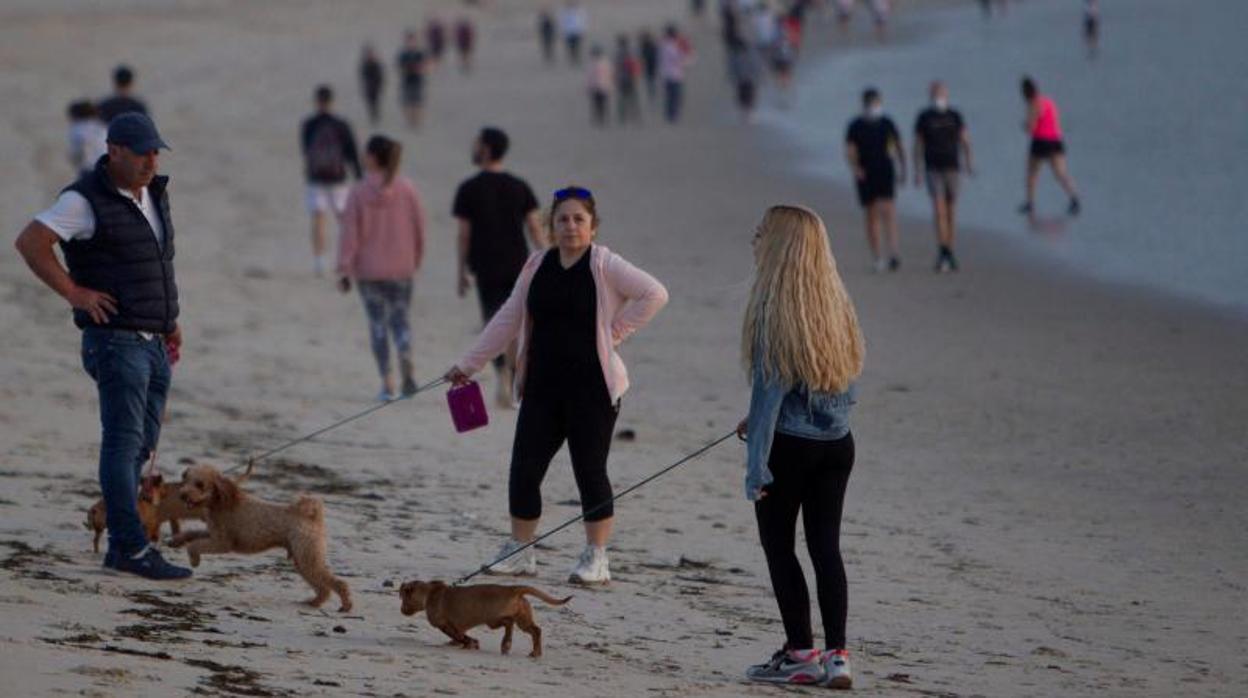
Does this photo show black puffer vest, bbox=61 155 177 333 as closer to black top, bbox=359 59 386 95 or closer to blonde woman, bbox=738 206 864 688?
blonde woman, bbox=738 206 864 688

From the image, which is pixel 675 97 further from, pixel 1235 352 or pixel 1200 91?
pixel 1235 352

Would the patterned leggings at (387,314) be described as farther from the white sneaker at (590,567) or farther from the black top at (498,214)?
the white sneaker at (590,567)

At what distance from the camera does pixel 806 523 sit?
729 centimetres

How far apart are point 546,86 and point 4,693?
127ft

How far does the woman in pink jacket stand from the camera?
28.0 ft

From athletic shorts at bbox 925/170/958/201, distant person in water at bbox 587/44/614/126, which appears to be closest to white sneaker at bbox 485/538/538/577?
athletic shorts at bbox 925/170/958/201

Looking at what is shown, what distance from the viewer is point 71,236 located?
25.9ft

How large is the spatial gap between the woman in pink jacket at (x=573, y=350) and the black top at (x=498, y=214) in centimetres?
411

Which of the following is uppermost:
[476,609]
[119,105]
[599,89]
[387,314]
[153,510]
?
[599,89]

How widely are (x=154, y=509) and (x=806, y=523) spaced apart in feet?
9.10

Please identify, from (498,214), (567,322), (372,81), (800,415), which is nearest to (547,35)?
(372,81)

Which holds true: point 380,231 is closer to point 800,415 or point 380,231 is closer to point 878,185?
point 800,415

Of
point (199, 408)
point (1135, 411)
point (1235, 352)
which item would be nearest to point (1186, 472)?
point (1135, 411)

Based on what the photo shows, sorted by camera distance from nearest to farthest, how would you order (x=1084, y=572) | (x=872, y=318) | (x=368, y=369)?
(x=1084, y=572) < (x=368, y=369) < (x=872, y=318)
